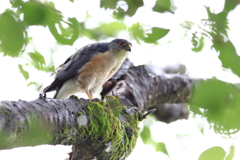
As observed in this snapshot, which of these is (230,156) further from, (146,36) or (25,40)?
(25,40)

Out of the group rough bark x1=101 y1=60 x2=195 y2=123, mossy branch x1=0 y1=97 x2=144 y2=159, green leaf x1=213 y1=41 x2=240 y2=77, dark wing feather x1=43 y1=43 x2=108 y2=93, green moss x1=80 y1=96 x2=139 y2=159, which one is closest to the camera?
green leaf x1=213 y1=41 x2=240 y2=77

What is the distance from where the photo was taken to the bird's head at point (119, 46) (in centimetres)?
504

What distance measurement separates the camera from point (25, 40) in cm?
160

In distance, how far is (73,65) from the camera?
15.8 ft

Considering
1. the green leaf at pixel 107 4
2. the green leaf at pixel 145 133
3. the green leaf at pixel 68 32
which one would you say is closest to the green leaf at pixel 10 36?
the green leaf at pixel 68 32

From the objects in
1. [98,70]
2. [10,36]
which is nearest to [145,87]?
[98,70]

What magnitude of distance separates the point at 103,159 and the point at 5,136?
136cm

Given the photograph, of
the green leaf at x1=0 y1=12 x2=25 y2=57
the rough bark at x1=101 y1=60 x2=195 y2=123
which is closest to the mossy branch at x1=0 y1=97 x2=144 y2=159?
the green leaf at x1=0 y1=12 x2=25 y2=57

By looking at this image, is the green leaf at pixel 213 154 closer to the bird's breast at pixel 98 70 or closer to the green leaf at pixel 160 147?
the bird's breast at pixel 98 70

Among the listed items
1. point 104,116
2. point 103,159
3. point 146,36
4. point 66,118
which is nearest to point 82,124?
point 66,118

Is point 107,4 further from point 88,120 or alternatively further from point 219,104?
point 88,120

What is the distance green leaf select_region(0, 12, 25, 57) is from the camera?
5.01 ft

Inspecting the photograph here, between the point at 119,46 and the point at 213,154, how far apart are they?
3.65 metres

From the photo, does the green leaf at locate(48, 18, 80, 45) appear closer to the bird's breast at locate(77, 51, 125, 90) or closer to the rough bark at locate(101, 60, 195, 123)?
the rough bark at locate(101, 60, 195, 123)
